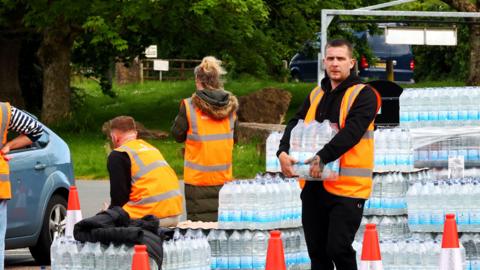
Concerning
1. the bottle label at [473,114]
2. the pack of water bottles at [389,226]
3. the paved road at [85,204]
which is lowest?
the paved road at [85,204]

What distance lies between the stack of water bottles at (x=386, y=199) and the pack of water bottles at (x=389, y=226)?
0.19 feet

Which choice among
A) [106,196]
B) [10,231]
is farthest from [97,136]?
[10,231]

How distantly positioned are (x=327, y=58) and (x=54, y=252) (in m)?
Result: 2.31

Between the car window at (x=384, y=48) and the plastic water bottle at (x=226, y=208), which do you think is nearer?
the plastic water bottle at (x=226, y=208)

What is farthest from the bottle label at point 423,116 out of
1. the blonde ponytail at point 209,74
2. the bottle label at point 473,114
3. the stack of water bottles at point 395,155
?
the blonde ponytail at point 209,74

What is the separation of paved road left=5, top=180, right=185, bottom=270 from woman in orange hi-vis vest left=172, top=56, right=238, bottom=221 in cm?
271

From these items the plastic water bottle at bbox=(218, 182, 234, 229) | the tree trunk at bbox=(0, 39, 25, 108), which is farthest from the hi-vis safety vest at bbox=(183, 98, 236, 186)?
the tree trunk at bbox=(0, 39, 25, 108)

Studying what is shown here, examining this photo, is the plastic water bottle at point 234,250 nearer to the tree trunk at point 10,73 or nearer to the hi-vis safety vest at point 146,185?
the hi-vis safety vest at point 146,185

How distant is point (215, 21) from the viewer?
33.3 meters

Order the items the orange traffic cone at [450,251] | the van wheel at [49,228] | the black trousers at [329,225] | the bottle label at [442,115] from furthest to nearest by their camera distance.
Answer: the van wheel at [49,228], the bottle label at [442,115], the orange traffic cone at [450,251], the black trousers at [329,225]

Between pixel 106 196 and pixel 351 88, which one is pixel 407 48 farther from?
pixel 351 88

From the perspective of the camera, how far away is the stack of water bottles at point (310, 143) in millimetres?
9812

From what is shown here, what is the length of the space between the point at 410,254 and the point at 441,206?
75 cm

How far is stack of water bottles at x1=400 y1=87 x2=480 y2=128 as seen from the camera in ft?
44.7
